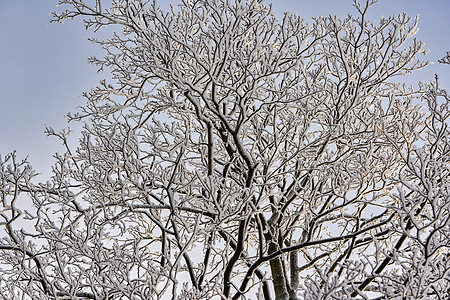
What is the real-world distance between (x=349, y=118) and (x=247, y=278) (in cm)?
277

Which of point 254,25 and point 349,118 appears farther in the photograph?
point 349,118

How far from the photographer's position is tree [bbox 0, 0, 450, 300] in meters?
4.08

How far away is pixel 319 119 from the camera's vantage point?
6645 millimetres

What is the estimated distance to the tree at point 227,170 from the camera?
408cm

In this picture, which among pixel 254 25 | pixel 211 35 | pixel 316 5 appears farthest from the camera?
pixel 316 5

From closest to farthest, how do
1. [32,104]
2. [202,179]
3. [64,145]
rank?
[202,179] → [64,145] → [32,104]

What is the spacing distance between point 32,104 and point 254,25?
232 inches

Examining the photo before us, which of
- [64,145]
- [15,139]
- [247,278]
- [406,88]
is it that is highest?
[406,88]

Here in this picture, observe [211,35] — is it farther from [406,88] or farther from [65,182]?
[406,88]

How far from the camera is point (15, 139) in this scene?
5570 mm

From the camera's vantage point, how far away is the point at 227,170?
5.26 meters

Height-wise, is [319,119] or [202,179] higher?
[319,119]

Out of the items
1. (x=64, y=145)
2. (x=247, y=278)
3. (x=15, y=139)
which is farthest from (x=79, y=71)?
(x=247, y=278)

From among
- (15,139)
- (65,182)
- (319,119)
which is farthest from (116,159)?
(319,119)
